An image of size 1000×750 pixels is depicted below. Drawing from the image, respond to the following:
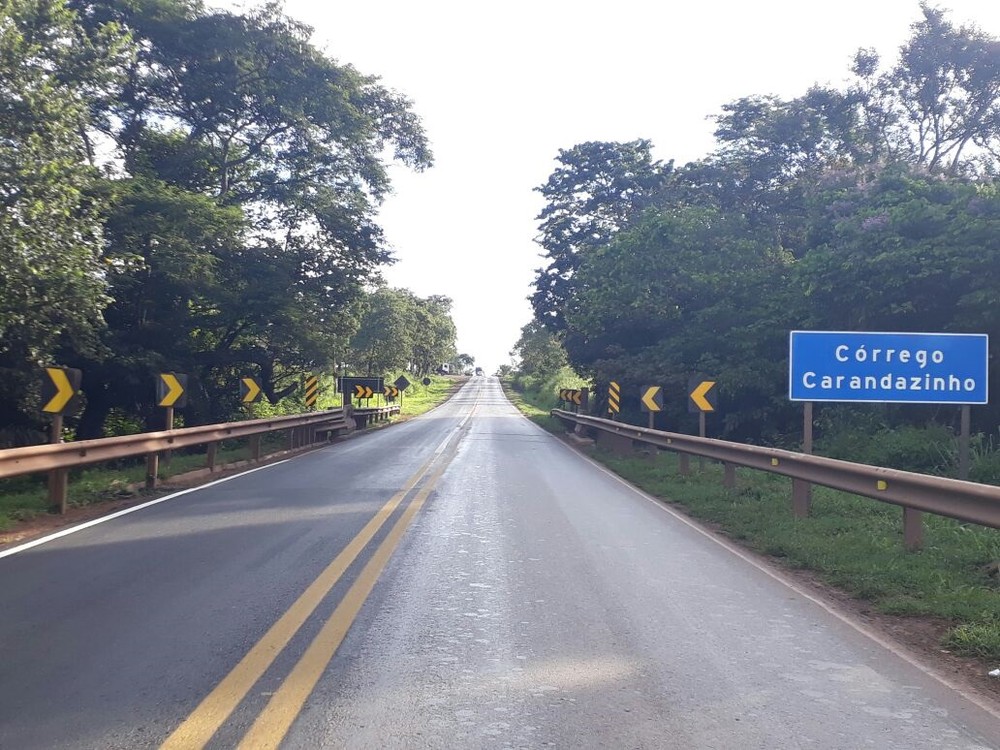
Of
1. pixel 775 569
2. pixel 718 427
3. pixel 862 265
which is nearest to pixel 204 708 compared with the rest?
pixel 775 569

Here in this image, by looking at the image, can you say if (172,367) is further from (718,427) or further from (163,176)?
(718,427)

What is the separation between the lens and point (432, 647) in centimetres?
596

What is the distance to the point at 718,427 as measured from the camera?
29.0m

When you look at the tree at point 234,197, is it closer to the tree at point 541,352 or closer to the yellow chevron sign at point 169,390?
the yellow chevron sign at point 169,390

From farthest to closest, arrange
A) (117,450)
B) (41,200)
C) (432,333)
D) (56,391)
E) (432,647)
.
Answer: (432,333) → (41,200) → (117,450) → (56,391) → (432,647)

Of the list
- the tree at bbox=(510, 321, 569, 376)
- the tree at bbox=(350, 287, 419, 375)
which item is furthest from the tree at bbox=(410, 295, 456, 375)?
the tree at bbox=(350, 287, 419, 375)

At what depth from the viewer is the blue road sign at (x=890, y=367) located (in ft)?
38.8

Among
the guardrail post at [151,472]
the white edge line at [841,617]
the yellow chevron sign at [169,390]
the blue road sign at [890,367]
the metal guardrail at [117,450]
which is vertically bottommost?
the white edge line at [841,617]

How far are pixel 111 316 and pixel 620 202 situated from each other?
97.1 ft

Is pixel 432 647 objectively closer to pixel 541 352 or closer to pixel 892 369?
pixel 892 369

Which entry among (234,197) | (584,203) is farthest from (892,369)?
(584,203)

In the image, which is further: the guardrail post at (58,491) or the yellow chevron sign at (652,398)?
the yellow chevron sign at (652,398)

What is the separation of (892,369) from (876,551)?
357 centimetres

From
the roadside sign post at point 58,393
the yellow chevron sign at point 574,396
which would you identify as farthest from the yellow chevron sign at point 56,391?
A: the yellow chevron sign at point 574,396
